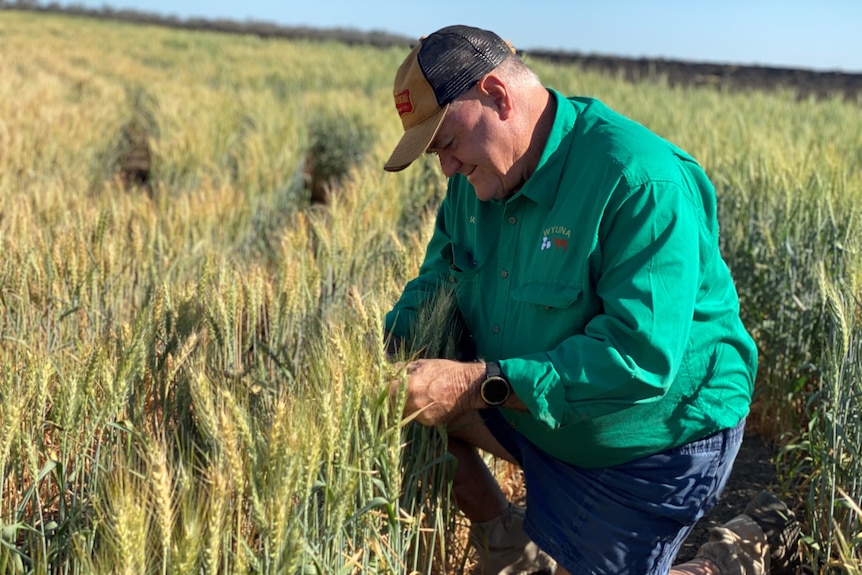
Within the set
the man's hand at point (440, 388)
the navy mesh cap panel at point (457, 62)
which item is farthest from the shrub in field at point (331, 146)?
the man's hand at point (440, 388)

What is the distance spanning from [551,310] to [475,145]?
0.35 m

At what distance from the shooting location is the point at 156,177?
16.2 ft

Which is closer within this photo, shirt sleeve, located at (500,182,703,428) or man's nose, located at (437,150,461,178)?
shirt sleeve, located at (500,182,703,428)

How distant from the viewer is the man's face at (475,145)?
Result: 162 centimetres

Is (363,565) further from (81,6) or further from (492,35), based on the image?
(81,6)

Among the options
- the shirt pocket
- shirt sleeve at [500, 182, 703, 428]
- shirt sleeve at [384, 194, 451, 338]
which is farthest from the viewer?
shirt sleeve at [384, 194, 451, 338]

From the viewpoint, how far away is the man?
1484 millimetres

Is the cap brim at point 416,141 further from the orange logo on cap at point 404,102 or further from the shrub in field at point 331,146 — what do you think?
the shrub in field at point 331,146

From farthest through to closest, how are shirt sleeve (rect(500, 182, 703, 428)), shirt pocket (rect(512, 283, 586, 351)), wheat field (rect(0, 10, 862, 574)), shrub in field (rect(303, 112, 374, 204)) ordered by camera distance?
shrub in field (rect(303, 112, 374, 204)) < shirt pocket (rect(512, 283, 586, 351)) < shirt sleeve (rect(500, 182, 703, 428)) < wheat field (rect(0, 10, 862, 574))

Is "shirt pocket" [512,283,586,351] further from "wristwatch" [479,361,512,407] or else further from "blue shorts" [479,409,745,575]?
"blue shorts" [479,409,745,575]

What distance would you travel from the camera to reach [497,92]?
5.28 ft

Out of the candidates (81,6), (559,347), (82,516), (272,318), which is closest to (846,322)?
(559,347)

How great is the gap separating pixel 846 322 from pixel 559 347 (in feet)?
2.33

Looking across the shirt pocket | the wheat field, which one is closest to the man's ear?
the shirt pocket
